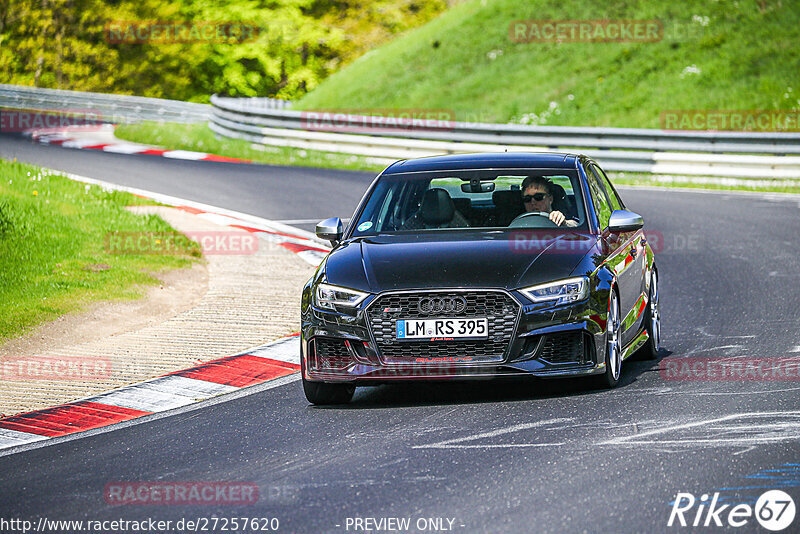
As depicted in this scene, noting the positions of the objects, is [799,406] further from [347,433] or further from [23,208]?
[23,208]

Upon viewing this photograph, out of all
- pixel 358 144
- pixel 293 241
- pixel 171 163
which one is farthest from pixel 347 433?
pixel 358 144

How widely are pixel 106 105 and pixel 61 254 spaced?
27.8 metres

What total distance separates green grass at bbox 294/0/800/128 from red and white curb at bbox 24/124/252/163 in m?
10.0

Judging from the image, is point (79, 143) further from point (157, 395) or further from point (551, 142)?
point (157, 395)

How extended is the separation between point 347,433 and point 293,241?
355 inches

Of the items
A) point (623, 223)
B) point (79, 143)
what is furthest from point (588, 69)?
point (623, 223)

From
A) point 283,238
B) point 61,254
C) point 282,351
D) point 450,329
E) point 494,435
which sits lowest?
point 283,238

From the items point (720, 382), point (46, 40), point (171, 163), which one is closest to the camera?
point (720, 382)

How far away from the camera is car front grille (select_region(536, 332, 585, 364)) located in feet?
25.2

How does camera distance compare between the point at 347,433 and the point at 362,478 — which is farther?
the point at 347,433

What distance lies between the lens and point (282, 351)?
10188mm

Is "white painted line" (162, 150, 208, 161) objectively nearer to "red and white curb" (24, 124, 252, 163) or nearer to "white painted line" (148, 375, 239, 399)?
"red and white curb" (24, 124, 252, 163)

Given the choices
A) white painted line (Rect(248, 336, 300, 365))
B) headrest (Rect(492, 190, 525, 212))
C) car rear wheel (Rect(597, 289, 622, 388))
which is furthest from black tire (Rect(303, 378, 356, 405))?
headrest (Rect(492, 190, 525, 212))

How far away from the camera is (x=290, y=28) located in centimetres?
5831
